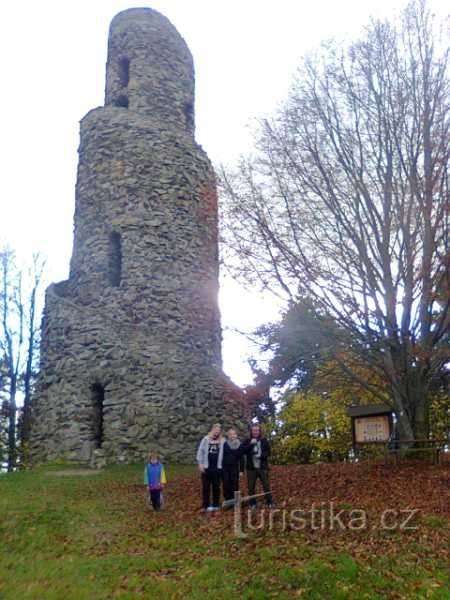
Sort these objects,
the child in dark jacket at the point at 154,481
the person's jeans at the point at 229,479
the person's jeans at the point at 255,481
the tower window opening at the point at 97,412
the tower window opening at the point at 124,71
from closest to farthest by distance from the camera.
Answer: the person's jeans at the point at 255,481 < the person's jeans at the point at 229,479 < the child in dark jacket at the point at 154,481 < the tower window opening at the point at 97,412 < the tower window opening at the point at 124,71

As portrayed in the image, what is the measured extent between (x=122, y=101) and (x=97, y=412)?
10197 millimetres

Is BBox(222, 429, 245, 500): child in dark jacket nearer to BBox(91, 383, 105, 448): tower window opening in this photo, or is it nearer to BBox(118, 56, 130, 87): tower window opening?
BBox(91, 383, 105, 448): tower window opening

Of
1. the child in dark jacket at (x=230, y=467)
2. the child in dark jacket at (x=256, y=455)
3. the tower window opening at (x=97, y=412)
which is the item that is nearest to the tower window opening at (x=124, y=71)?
the tower window opening at (x=97, y=412)

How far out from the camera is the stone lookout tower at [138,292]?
1647 cm

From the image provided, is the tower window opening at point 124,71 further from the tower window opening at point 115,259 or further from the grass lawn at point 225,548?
the grass lawn at point 225,548

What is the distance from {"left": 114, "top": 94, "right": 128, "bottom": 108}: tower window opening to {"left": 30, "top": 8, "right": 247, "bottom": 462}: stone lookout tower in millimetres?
47

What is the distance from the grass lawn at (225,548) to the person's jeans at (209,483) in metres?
0.35

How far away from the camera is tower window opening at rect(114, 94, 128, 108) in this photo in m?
20.2

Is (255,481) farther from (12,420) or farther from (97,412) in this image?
(12,420)

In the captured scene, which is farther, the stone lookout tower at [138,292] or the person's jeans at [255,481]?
the stone lookout tower at [138,292]

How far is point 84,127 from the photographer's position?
64.5 ft

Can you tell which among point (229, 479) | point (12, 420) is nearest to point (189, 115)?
point (229, 479)

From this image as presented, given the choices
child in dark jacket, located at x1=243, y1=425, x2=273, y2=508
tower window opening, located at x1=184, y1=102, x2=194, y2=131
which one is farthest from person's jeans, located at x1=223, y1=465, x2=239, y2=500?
tower window opening, located at x1=184, y1=102, x2=194, y2=131

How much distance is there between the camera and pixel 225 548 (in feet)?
26.0
